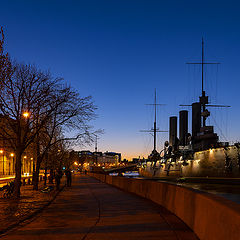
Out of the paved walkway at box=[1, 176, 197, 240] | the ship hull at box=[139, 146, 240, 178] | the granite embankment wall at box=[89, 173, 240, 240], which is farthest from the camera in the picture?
the ship hull at box=[139, 146, 240, 178]

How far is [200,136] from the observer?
241ft

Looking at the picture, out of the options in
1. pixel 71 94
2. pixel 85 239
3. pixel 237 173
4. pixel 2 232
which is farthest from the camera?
pixel 237 173

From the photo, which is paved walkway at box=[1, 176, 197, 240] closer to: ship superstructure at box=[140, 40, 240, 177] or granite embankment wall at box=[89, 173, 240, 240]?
granite embankment wall at box=[89, 173, 240, 240]

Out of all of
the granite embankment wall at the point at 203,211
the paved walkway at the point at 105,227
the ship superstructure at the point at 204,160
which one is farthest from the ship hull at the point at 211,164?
the paved walkway at the point at 105,227

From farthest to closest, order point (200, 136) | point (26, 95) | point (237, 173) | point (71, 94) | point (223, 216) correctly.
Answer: point (200, 136) < point (237, 173) < point (71, 94) < point (26, 95) < point (223, 216)

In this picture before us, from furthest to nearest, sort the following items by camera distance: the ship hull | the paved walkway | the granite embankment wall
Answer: the ship hull → the paved walkway → the granite embankment wall

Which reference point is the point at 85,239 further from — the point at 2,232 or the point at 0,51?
the point at 0,51

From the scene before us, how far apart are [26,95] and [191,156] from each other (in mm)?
48198

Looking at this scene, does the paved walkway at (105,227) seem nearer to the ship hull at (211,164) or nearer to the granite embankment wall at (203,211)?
the granite embankment wall at (203,211)

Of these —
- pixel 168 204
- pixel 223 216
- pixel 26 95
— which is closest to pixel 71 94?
pixel 26 95

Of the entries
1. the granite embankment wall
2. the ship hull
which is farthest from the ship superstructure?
the granite embankment wall

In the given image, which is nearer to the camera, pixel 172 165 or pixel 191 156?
pixel 191 156

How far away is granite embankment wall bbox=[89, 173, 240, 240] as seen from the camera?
18.4ft

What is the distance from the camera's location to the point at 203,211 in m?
7.84
